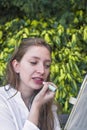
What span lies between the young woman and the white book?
0.26 meters

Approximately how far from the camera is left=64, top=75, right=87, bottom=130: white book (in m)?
1.84

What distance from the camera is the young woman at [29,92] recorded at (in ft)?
7.12

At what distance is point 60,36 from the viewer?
14.9 ft

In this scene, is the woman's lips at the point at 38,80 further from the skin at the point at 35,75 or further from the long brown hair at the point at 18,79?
the long brown hair at the point at 18,79

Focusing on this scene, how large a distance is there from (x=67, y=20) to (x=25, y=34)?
0.55m

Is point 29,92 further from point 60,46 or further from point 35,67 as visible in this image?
point 60,46

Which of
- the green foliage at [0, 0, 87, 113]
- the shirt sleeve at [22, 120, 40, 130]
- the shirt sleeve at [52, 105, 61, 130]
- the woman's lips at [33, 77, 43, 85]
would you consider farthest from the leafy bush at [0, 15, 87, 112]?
the shirt sleeve at [22, 120, 40, 130]

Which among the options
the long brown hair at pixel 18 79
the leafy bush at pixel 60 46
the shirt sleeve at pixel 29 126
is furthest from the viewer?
the leafy bush at pixel 60 46

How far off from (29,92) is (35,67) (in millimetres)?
182

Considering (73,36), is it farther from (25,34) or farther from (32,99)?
(32,99)

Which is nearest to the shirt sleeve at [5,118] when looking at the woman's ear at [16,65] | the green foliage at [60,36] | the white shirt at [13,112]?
the white shirt at [13,112]

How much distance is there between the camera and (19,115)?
7.34ft

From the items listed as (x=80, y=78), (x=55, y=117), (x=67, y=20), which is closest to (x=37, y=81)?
(x=55, y=117)

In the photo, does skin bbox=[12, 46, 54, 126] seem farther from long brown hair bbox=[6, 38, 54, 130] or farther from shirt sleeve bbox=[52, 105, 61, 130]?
shirt sleeve bbox=[52, 105, 61, 130]
